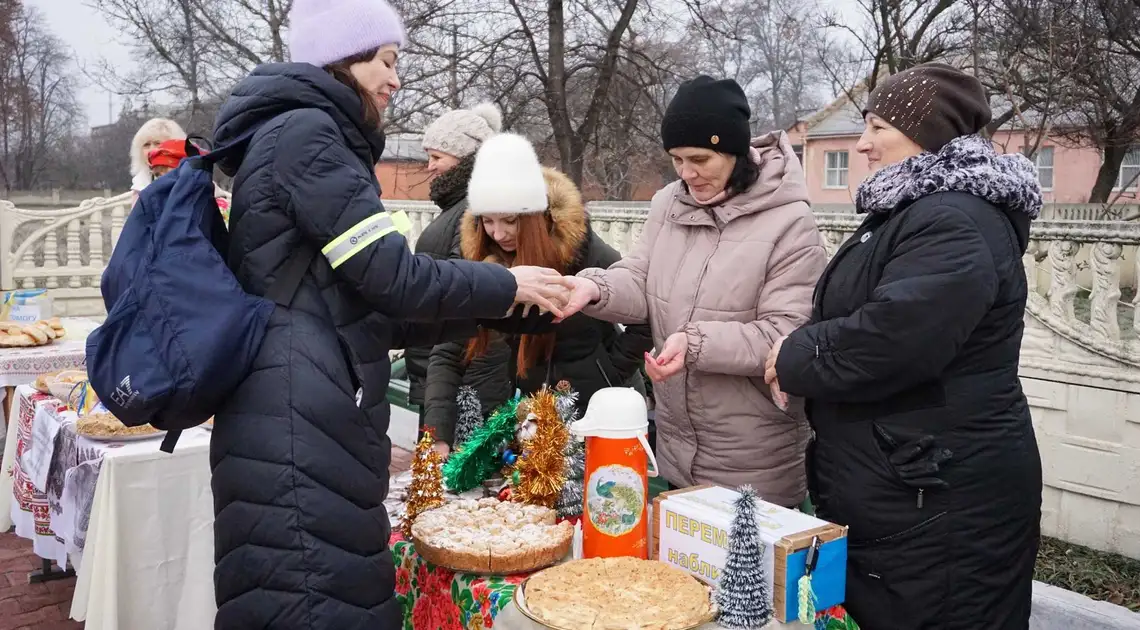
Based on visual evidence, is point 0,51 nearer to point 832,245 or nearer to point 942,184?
point 832,245

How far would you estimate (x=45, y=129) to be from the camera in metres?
18.4

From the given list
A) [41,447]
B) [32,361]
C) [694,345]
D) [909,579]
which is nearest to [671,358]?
[694,345]

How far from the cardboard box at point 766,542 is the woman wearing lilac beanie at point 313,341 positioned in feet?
1.93

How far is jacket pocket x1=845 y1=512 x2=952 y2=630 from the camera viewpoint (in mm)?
1884

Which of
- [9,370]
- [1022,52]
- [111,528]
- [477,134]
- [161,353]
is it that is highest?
[1022,52]

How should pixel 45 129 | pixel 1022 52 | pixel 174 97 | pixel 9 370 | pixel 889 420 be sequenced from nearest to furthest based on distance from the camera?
1. pixel 889 420
2. pixel 9 370
3. pixel 1022 52
4. pixel 174 97
5. pixel 45 129

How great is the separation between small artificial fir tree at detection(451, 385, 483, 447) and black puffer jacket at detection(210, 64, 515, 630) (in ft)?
2.82

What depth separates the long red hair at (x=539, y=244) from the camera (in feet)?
9.40

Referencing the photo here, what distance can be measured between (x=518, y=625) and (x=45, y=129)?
2025 cm

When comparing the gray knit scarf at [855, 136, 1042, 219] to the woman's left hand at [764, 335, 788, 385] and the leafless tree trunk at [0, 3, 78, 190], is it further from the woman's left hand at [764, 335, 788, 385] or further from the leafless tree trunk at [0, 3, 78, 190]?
the leafless tree trunk at [0, 3, 78, 190]

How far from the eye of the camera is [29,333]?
5.40 m

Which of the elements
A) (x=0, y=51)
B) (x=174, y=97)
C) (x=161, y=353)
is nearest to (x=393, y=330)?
(x=161, y=353)

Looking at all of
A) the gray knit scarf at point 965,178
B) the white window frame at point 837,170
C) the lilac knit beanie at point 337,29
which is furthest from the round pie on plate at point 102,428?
the white window frame at point 837,170

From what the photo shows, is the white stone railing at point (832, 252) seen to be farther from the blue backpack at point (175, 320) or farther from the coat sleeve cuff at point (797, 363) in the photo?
the blue backpack at point (175, 320)
